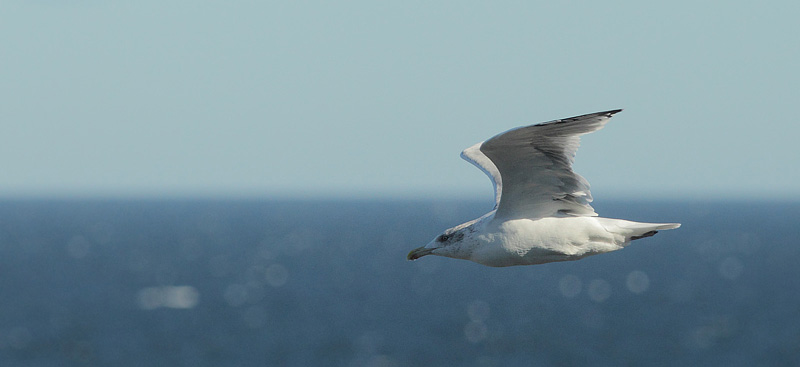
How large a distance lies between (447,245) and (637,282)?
10873cm

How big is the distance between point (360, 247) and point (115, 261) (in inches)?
1646

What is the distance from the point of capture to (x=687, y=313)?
92688 millimetres

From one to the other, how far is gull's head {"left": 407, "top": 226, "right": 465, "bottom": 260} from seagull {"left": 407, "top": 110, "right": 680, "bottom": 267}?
1 centimetres

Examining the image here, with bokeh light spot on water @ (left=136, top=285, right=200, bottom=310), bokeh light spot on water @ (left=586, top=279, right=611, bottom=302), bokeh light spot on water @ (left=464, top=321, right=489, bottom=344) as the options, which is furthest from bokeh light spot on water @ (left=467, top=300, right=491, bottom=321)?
bokeh light spot on water @ (left=136, top=285, right=200, bottom=310)

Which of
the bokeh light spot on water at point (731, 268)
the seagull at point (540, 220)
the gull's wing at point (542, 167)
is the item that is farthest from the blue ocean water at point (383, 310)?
the gull's wing at point (542, 167)

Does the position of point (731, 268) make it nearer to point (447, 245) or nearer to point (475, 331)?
point (475, 331)

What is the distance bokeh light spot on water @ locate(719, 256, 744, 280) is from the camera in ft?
400

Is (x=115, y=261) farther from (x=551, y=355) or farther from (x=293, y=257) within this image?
(x=551, y=355)

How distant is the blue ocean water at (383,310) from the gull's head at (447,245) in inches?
2401

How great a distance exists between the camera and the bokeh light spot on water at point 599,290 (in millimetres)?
103675

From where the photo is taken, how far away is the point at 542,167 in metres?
10.4

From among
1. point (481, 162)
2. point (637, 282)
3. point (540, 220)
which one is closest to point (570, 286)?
point (637, 282)

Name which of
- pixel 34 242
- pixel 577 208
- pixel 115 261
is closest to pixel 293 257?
pixel 115 261

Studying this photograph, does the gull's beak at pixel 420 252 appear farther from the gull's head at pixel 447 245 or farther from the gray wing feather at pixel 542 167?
the gray wing feather at pixel 542 167
